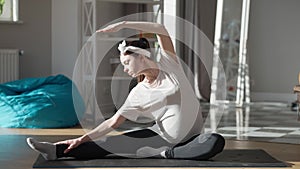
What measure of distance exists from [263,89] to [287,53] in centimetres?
56

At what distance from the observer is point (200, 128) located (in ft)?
11.3

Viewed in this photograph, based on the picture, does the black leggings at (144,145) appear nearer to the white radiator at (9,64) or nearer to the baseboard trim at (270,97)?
the white radiator at (9,64)

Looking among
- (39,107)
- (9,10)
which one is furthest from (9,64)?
(39,107)

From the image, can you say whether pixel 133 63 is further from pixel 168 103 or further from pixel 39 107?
pixel 39 107

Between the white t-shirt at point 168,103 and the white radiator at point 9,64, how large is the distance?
2803 millimetres

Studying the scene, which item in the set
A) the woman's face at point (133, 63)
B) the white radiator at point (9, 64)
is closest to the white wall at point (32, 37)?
the white radiator at point (9, 64)

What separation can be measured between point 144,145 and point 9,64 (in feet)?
9.24

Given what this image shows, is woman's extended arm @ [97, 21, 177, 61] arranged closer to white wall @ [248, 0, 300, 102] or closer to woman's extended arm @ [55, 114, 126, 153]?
woman's extended arm @ [55, 114, 126, 153]

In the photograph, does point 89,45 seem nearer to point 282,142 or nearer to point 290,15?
point 282,142

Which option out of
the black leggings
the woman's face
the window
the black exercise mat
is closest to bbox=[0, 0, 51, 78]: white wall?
the window

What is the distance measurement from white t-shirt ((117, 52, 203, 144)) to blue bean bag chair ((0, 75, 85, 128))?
1.72 metres

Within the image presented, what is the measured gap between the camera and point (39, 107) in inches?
191

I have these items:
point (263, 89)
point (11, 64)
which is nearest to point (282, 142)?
point (11, 64)

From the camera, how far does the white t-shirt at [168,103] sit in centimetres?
325
